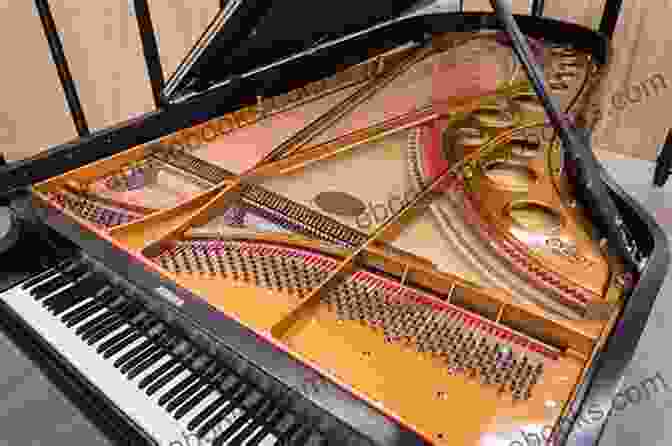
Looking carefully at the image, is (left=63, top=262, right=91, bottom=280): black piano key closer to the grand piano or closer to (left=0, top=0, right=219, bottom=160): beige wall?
the grand piano

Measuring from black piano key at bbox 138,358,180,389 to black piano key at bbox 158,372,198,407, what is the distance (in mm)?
67

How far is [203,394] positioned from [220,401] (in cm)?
6

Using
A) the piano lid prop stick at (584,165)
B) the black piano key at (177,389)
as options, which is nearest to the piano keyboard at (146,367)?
the black piano key at (177,389)

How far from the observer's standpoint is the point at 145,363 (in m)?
1.54

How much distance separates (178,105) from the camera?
2.38 meters

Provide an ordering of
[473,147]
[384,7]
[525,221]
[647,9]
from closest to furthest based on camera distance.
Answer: [525,221] < [473,147] < [384,7] < [647,9]

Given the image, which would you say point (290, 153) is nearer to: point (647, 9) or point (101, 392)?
point (101, 392)

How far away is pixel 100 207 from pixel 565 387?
181cm

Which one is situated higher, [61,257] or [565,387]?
[61,257]

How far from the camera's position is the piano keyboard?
1358mm

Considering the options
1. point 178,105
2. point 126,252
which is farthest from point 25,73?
point 126,252

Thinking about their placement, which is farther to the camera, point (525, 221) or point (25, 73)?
point (25, 73)

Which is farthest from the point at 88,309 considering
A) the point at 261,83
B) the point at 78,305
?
the point at 261,83

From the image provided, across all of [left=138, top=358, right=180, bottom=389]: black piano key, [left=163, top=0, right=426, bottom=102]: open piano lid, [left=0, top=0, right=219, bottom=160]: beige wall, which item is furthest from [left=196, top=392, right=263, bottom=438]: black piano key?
[left=0, top=0, right=219, bottom=160]: beige wall
